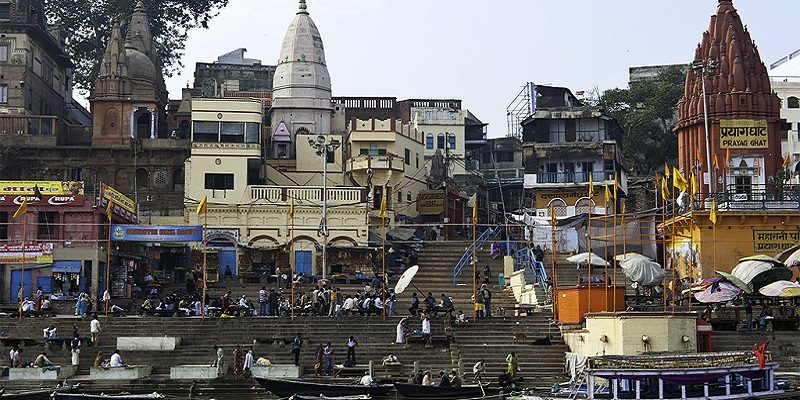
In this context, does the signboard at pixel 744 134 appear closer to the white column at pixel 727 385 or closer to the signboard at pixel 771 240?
the signboard at pixel 771 240

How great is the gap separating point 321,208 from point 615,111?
69.5 ft

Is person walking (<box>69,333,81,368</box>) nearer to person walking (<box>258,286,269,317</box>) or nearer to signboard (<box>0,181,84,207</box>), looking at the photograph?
person walking (<box>258,286,269,317</box>)

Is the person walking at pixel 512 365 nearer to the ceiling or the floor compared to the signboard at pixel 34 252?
nearer to the floor

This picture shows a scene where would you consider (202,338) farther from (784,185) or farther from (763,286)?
(784,185)

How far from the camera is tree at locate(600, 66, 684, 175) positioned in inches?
2408

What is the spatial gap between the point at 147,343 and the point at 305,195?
1687 cm

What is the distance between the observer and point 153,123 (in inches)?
2164

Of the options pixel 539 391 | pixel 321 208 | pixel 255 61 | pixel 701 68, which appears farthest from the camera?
pixel 255 61

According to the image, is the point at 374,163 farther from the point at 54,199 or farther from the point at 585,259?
the point at 585,259

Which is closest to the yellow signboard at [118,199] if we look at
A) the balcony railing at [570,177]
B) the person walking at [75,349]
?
the person walking at [75,349]

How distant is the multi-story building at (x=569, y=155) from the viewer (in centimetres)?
5319

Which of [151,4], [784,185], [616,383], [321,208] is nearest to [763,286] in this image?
[784,185]

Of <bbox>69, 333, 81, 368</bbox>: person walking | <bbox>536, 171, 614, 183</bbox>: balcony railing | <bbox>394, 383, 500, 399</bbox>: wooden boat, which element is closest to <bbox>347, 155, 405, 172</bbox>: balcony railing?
<bbox>536, 171, 614, 183</bbox>: balcony railing

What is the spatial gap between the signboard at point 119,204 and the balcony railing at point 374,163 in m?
10.3
